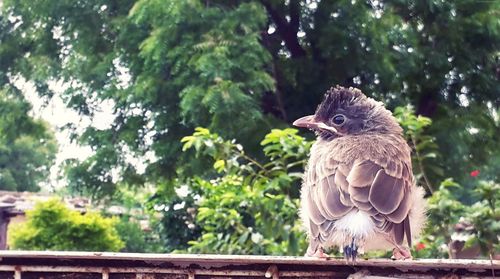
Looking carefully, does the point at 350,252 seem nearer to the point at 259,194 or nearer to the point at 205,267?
the point at 205,267

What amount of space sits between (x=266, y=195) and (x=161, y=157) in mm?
3101

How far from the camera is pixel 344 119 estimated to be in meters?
3.26

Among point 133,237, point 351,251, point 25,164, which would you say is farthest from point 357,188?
point 25,164

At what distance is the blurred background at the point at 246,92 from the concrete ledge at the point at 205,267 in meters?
3.15

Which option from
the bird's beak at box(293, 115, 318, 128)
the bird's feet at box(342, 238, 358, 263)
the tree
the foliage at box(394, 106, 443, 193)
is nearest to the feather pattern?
the bird's feet at box(342, 238, 358, 263)

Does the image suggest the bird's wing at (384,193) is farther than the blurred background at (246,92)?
No

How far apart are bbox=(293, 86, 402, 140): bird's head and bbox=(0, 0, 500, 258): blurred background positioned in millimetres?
2118

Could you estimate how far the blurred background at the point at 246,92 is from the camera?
5785mm

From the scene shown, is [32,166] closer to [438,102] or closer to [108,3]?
[108,3]

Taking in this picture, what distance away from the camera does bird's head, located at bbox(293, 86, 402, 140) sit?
3.24 m

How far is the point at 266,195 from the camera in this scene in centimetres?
550

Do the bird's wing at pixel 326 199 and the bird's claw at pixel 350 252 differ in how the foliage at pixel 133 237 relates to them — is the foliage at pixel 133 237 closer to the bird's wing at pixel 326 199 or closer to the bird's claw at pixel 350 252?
the bird's wing at pixel 326 199

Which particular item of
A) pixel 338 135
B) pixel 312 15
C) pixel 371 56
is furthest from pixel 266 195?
pixel 312 15

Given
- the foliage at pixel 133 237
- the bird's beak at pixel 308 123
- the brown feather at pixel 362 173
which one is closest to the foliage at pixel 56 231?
the foliage at pixel 133 237
